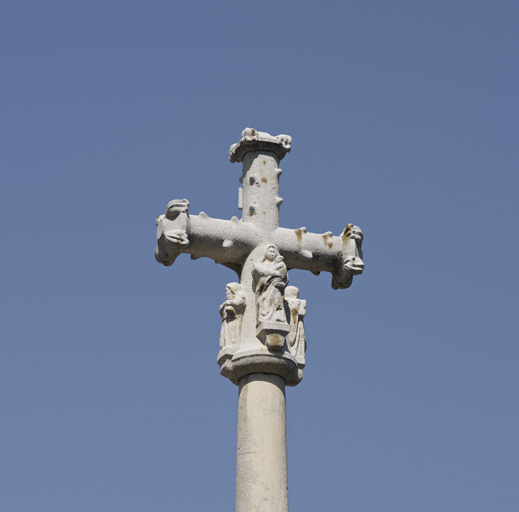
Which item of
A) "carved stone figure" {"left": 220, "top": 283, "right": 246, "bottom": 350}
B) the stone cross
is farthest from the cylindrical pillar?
"carved stone figure" {"left": 220, "top": 283, "right": 246, "bottom": 350}

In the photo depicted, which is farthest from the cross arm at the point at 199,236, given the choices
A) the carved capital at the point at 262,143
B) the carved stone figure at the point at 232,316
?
the carved capital at the point at 262,143

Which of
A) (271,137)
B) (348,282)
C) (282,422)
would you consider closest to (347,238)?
(348,282)

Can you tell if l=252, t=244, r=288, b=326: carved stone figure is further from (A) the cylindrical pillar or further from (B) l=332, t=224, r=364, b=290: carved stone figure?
(B) l=332, t=224, r=364, b=290: carved stone figure

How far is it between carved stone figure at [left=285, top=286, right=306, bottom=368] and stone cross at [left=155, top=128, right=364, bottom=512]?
0.5 inches

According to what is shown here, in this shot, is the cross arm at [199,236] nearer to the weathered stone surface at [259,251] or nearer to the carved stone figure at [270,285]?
the weathered stone surface at [259,251]

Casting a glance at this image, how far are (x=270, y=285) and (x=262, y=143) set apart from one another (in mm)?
2241

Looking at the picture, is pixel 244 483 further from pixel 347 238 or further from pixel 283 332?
pixel 347 238

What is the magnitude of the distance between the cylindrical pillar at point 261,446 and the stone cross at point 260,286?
0.4 inches

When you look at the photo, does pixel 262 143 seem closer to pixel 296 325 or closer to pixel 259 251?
pixel 259 251

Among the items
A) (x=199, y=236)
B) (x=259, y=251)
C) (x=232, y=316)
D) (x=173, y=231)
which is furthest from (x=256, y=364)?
(x=173, y=231)

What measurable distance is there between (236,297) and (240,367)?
2.86ft

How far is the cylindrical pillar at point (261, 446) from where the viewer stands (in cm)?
1251

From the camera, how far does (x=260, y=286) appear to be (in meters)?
13.5

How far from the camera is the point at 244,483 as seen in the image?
12.6m
